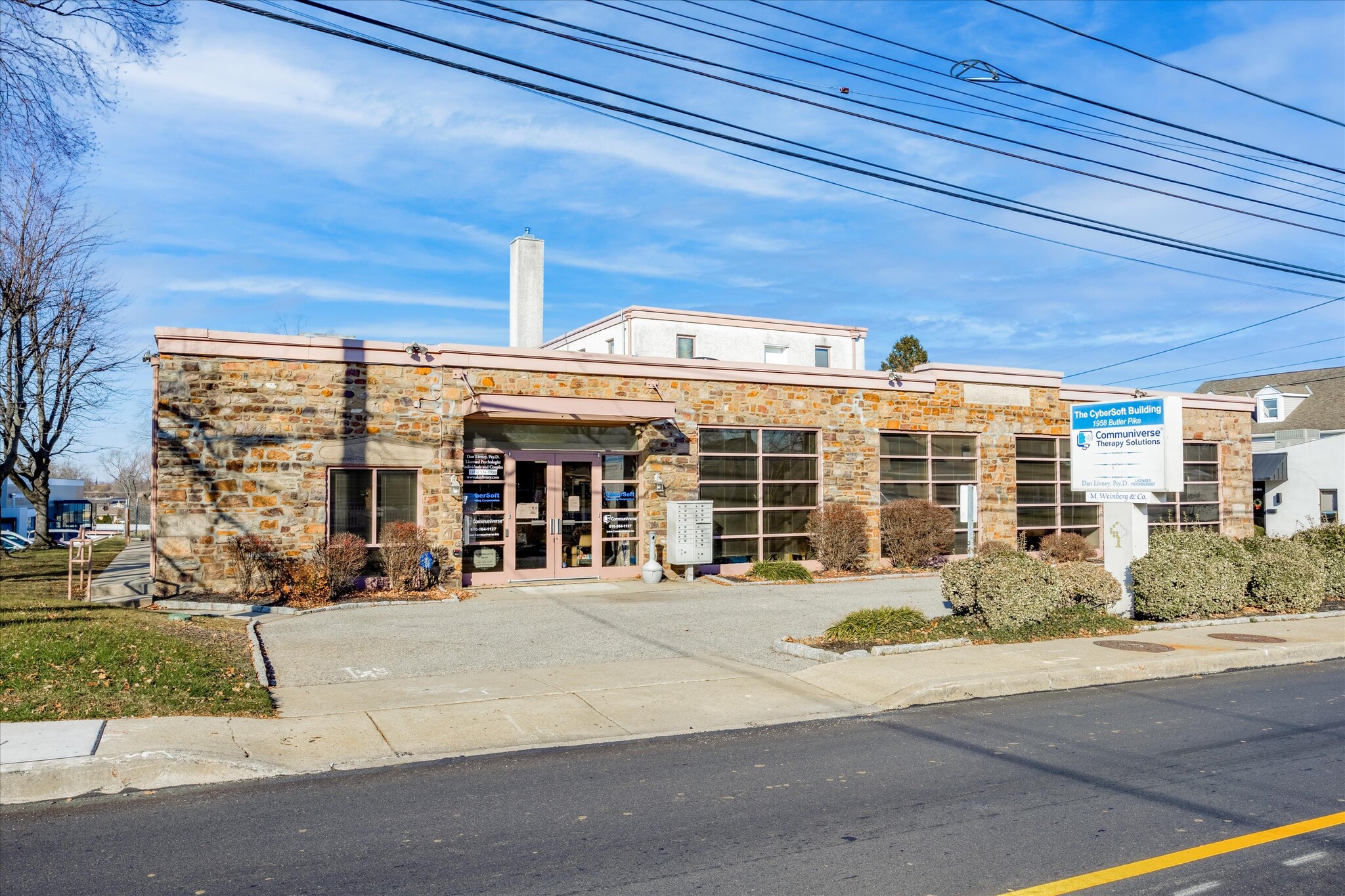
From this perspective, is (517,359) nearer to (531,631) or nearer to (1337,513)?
(531,631)

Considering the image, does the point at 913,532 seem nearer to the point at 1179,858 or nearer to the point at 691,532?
the point at 691,532

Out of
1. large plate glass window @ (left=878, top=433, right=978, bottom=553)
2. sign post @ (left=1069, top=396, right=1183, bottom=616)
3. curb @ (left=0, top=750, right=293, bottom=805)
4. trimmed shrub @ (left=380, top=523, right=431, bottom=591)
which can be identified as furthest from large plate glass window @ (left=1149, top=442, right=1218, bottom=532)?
curb @ (left=0, top=750, right=293, bottom=805)

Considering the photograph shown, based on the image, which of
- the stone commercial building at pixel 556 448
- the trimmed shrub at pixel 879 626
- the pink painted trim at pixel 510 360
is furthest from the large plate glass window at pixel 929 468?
the trimmed shrub at pixel 879 626

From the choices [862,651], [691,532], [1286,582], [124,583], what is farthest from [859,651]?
[124,583]

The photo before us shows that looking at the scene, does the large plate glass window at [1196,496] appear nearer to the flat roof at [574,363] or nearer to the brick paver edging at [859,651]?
the flat roof at [574,363]

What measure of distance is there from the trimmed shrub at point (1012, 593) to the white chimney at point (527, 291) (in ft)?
43.3

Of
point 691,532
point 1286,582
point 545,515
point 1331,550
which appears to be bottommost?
point 1286,582

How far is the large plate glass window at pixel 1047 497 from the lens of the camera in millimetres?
23859

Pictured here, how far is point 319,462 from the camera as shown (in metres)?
16.7

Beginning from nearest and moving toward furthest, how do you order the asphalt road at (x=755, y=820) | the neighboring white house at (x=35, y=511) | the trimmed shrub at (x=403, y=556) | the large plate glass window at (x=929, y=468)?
the asphalt road at (x=755, y=820)
the trimmed shrub at (x=403, y=556)
the large plate glass window at (x=929, y=468)
the neighboring white house at (x=35, y=511)

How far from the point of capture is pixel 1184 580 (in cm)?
1452

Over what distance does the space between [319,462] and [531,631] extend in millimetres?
5602

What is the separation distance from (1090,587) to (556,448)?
9.22 meters

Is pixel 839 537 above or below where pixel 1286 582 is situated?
above
